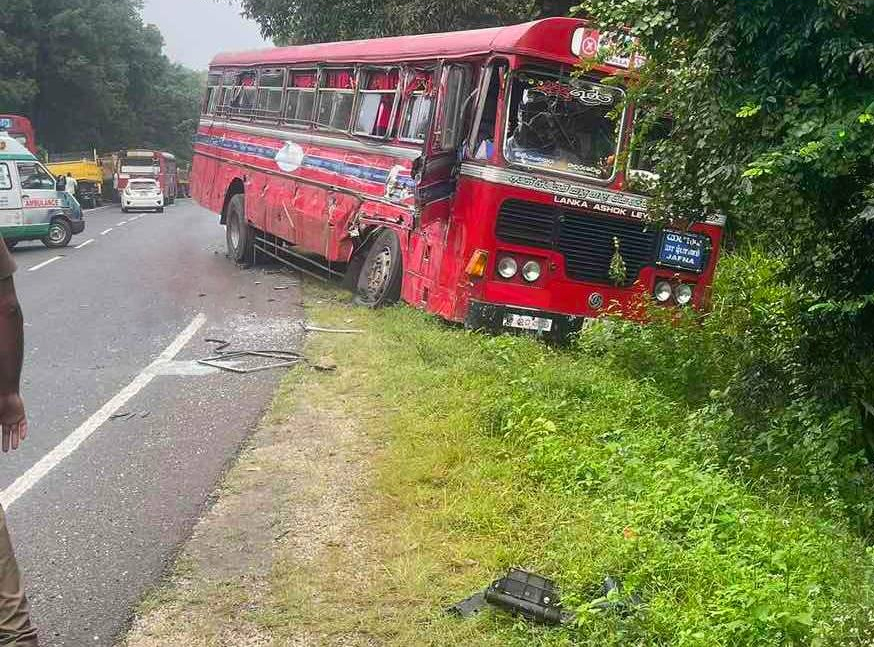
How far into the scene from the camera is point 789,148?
495 centimetres

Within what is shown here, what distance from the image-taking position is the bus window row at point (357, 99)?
9.32 meters

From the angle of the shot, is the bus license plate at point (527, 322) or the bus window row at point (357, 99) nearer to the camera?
the bus license plate at point (527, 322)

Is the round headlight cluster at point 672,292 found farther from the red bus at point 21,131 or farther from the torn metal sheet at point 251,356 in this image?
the red bus at point 21,131

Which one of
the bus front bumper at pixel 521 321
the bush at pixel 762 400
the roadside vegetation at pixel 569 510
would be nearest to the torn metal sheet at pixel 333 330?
the bus front bumper at pixel 521 321

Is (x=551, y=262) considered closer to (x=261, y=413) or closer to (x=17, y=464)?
(x=261, y=413)

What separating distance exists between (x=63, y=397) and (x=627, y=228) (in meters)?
5.26

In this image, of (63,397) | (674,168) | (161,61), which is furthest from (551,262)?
(161,61)

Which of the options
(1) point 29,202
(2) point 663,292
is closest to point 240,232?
(1) point 29,202

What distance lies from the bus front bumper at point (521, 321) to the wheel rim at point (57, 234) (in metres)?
14.4

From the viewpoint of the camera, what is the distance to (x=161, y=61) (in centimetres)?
5362

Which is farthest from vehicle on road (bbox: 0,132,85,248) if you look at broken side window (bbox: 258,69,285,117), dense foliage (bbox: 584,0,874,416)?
dense foliage (bbox: 584,0,874,416)

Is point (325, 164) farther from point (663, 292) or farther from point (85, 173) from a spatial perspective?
point (85, 173)

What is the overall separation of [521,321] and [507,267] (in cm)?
52

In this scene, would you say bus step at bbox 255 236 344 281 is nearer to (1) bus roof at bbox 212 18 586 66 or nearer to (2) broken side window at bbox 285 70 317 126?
(2) broken side window at bbox 285 70 317 126
